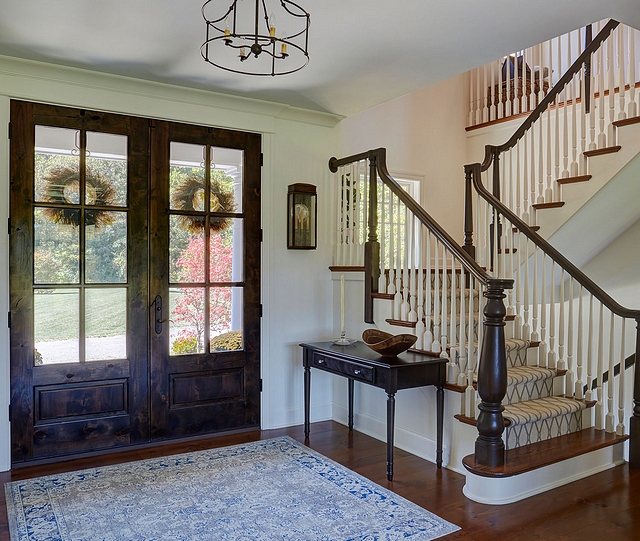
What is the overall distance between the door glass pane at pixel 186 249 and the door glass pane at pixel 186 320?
4.2 inches

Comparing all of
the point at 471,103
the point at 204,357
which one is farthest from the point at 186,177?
the point at 471,103

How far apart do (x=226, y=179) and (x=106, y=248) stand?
3.52ft

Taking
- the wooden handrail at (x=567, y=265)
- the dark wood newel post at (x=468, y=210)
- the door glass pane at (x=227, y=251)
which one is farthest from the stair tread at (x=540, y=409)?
the door glass pane at (x=227, y=251)

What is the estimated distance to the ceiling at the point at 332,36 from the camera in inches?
115

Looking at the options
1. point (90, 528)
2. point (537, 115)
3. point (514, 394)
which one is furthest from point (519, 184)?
point (90, 528)

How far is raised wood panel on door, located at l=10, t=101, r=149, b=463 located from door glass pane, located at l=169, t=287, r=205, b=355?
21 cm

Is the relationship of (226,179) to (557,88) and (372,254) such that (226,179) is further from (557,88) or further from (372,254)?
(557,88)

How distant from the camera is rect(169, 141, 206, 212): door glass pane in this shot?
13.9 feet

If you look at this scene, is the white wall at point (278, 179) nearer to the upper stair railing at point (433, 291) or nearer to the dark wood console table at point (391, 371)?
the upper stair railing at point (433, 291)

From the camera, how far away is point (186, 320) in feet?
14.0

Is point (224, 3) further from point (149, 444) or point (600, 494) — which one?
point (600, 494)

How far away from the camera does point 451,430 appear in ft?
11.9

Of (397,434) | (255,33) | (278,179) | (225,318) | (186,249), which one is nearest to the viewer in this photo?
(255,33)

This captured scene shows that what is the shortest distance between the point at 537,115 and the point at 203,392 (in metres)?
3.54
